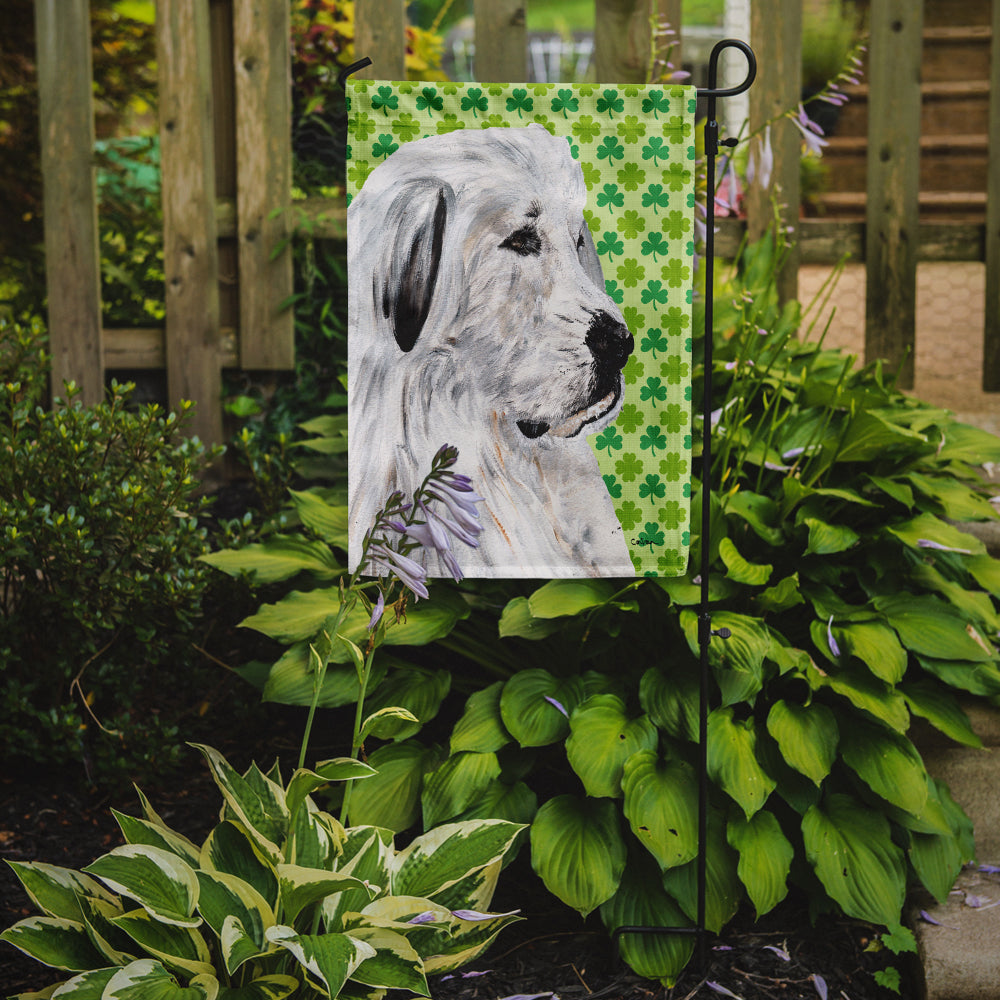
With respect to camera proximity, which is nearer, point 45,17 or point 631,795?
point 631,795

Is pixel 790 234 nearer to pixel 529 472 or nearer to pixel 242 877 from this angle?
pixel 529 472

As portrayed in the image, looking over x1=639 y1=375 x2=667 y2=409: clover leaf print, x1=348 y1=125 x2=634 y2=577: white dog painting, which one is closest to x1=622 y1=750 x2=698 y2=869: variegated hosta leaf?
x1=348 y1=125 x2=634 y2=577: white dog painting

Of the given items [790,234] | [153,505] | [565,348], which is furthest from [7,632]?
[790,234]

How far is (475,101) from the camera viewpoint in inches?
70.9

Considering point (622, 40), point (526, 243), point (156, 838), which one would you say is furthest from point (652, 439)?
point (622, 40)

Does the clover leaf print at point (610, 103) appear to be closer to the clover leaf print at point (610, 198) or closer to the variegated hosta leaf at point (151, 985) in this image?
the clover leaf print at point (610, 198)

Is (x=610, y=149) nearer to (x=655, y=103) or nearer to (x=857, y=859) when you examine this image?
(x=655, y=103)

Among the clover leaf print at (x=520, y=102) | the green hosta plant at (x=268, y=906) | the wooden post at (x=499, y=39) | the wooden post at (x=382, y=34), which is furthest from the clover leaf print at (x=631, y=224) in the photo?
the wooden post at (x=382, y=34)

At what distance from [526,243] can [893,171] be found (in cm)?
208

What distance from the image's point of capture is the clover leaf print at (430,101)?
1.79 m

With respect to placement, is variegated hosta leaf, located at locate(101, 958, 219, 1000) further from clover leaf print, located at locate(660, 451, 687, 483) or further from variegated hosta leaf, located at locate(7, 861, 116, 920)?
clover leaf print, located at locate(660, 451, 687, 483)

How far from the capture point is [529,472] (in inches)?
73.9

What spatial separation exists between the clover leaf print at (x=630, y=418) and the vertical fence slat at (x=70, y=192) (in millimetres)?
2109

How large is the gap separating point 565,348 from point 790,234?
1826 mm
